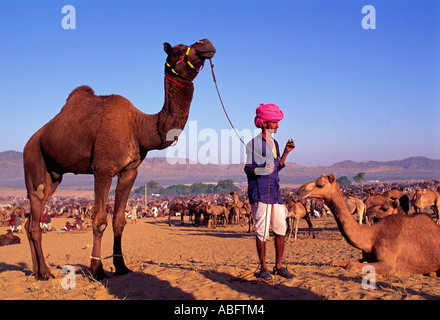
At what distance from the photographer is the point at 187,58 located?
599 cm

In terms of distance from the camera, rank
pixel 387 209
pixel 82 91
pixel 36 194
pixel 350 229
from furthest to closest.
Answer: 1. pixel 387 209
2. pixel 82 91
3. pixel 36 194
4. pixel 350 229

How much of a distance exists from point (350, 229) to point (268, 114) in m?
2.70

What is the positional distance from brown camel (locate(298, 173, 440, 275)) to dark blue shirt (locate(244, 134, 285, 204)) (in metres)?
1.14

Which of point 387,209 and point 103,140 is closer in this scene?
point 103,140

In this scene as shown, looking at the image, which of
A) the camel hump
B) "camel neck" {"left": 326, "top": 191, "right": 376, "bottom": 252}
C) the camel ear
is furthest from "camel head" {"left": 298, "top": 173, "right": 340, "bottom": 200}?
the camel hump

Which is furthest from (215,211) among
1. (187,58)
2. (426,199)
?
(187,58)

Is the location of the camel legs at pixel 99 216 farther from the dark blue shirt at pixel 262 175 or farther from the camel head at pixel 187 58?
the dark blue shirt at pixel 262 175

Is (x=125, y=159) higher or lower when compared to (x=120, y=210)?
higher

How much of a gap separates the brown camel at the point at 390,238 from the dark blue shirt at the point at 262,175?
45.0 inches

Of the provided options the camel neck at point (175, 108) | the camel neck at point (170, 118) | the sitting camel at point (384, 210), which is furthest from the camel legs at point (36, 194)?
the sitting camel at point (384, 210)

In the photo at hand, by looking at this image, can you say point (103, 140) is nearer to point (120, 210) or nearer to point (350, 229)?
point (120, 210)

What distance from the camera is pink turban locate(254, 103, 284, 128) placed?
5.86m

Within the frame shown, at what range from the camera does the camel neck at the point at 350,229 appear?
6762mm

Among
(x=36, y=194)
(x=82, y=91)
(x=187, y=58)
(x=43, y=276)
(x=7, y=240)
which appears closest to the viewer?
(x=187, y=58)
